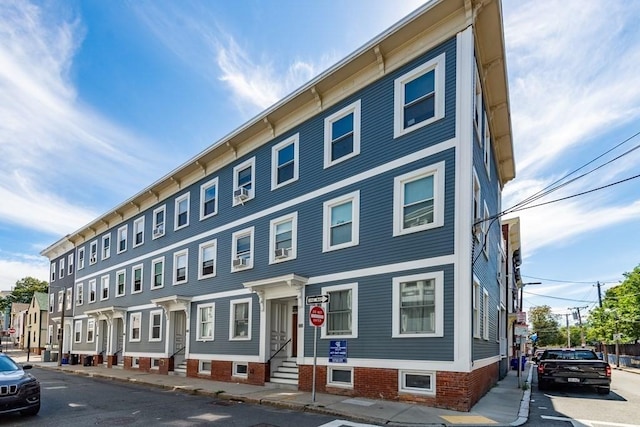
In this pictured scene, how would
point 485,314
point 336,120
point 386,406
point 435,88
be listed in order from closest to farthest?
point 386,406 → point 435,88 → point 485,314 → point 336,120

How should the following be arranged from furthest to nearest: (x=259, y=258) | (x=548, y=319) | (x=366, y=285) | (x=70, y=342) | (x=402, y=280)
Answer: (x=548, y=319) → (x=70, y=342) → (x=259, y=258) → (x=366, y=285) → (x=402, y=280)

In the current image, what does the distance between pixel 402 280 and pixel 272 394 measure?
17.8ft

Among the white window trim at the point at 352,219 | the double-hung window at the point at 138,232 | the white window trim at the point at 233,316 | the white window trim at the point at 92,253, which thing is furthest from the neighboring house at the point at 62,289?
the white window trim at the point at 352,219

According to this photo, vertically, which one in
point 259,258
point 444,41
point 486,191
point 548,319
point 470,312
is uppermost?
point 444,41

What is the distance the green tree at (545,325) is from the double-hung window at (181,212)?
8349cm

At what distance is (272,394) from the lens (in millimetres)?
14281

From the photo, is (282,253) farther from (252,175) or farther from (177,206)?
(177,206)

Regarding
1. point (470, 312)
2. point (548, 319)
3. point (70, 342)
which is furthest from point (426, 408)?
point (548, 319)

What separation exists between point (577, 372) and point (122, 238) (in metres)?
26.4

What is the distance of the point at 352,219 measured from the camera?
1467 centimetres

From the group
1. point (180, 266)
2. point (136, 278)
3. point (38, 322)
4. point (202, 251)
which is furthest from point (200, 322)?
point (38, 322)

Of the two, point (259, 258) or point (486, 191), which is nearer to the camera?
point (486, 191)

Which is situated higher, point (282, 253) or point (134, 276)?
point (282, 253)

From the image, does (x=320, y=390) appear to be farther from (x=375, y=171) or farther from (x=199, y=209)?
(x=199, y=209)
